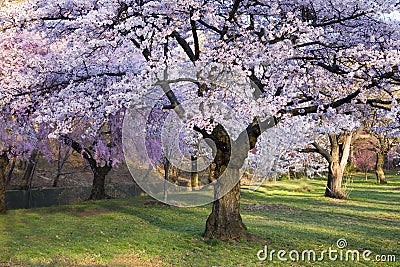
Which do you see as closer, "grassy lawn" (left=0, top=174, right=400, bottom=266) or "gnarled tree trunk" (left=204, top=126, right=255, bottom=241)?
"grassy lawn" (left=0, top=174, right=400, bottom=266)

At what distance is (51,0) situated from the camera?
9.12 m

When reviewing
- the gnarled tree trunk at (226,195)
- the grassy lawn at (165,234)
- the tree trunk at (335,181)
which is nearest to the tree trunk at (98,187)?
the grassy lawn at (165,234)

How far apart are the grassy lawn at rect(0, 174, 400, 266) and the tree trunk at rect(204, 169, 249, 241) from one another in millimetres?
296

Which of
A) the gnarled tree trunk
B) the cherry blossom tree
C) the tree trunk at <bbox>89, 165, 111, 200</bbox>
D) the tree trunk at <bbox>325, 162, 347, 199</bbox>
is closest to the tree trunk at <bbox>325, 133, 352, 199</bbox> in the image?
the tree trunk at <bbox>325, 162, 347, 199</bbox>

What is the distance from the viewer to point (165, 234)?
9.87 m

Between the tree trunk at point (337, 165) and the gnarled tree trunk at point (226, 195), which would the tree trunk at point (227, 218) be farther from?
the tree trunk at point (337, 165)

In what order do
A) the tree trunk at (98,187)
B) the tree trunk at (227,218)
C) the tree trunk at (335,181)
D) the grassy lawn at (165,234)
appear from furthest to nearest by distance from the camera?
the tree trunk at (335,181) < the tree trunk at (98,187) < the tree trunk at (227,218) < the grassy lawn at (165,234)

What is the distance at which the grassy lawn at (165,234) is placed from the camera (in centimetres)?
762

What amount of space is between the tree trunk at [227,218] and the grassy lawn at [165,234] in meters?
0.30

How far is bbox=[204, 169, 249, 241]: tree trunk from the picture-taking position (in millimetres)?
9148

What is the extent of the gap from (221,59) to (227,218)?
3232 millimetres

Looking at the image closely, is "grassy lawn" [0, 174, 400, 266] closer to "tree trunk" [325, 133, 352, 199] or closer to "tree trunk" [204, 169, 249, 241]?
"tree trunk" [204, 169, 249, 241]

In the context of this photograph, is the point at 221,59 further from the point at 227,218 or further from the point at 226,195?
the point at 227,218

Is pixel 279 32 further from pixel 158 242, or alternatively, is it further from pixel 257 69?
pixel 158 242
